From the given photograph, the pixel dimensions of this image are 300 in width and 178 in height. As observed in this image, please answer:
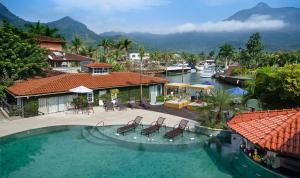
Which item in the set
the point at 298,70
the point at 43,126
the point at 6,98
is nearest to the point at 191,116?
the point at 298,70

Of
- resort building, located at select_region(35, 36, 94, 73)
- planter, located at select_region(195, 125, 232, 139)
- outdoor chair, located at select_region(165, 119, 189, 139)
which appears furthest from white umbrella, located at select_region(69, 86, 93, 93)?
resort building, located at select_region(35, 36, 94, 73)

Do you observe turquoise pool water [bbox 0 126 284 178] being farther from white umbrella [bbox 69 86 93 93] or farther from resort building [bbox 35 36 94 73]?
resort building [bbox 35 36 94 73]

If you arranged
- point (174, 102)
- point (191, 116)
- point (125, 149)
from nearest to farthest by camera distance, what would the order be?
1. point (125, 149)
2. point (191, 116)
3. point (174, 102)

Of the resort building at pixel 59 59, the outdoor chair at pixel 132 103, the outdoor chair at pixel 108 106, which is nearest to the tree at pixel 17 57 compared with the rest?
the resort building at pixel 59 59

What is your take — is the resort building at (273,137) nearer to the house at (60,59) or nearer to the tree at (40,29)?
the house at (60,59)

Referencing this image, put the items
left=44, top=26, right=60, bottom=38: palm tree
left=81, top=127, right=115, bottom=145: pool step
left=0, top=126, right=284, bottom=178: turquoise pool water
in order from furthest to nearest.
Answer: left=44, top=26, right=60, bottom=38: palm tree → left=81, top=127, right=115, bottom=145: pool step → left=0, top=126, right=284, bottom=178: turquoise pool water

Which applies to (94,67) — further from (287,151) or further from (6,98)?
(287,151)
